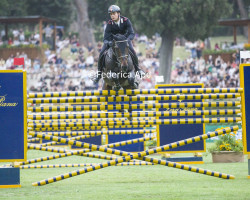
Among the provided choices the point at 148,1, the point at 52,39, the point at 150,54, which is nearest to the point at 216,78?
the point at 148,1

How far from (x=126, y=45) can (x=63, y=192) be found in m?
2.80

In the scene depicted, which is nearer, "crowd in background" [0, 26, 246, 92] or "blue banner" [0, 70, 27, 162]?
"blue banner" [0, 70, 27, 162]

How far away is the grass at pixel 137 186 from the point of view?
8234mm

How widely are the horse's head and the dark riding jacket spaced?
19.7 inches

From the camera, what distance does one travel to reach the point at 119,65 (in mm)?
10055

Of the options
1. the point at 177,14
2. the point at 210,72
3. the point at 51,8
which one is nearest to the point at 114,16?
the point at 177,14

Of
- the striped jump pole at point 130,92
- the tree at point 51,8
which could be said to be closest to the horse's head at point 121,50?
the striped jump pole at point 130,92

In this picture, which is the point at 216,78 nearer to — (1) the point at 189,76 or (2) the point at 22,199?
(1) the point at 189,76

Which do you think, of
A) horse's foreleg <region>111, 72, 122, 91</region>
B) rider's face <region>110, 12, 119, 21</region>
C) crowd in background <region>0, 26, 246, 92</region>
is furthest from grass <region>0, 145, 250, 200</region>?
crowd in background <region>0, 26, 246, 92</region>

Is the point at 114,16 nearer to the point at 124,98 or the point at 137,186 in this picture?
the point at 124,98

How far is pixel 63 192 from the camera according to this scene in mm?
8773

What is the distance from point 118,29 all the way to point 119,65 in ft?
3.08

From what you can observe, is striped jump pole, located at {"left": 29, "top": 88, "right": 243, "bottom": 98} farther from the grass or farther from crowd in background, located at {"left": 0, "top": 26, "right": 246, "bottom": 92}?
crowd in background, located at {"left": 0, "top": 26, "right": 246, "bottom": 92}

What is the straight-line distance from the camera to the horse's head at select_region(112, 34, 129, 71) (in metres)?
9.90
